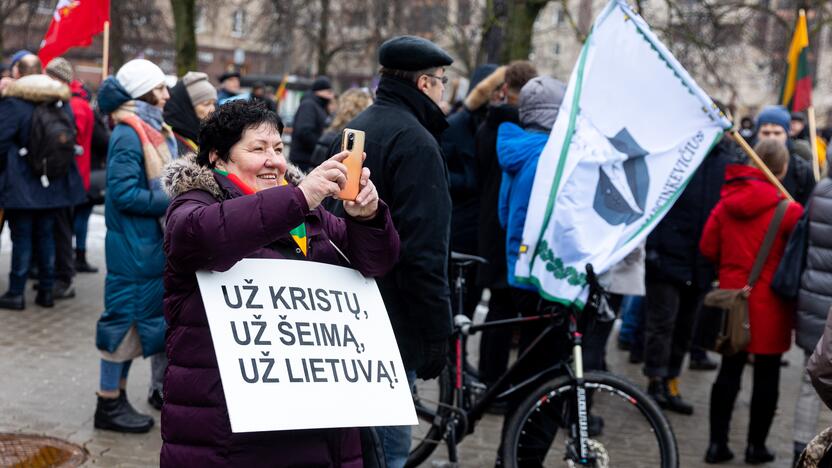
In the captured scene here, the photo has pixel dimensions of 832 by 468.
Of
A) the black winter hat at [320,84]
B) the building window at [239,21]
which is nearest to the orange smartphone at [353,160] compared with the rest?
the black winter hat at [320,84]

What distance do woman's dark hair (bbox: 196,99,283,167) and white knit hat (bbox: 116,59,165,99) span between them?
2810 millimetres

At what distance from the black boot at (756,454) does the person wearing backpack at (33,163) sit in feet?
17.9

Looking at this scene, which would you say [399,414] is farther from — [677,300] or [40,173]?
[40,173]

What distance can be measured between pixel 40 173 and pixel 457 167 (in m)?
3.37

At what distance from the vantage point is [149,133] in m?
5.65

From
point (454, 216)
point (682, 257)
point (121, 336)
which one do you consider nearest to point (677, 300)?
point (682, 257)

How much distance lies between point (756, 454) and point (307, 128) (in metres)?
6.00

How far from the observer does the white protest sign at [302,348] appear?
2.77 m

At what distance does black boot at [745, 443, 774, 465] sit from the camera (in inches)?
235

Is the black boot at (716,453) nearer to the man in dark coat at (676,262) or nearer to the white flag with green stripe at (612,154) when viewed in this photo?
the man in dark coat at (676,262)

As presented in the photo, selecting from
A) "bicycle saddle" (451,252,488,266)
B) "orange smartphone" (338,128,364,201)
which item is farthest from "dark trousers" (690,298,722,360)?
"orange smartphone" (338,128,364,201)

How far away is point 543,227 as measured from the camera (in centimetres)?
509

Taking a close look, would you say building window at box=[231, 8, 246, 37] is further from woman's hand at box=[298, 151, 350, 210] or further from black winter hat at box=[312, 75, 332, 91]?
woman's hand at box=[298, 151, 350, 210]

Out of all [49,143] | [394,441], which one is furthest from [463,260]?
[49,143]
